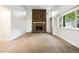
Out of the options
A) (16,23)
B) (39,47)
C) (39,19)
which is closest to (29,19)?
(39,19)

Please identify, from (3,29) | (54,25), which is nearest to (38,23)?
(54,25)

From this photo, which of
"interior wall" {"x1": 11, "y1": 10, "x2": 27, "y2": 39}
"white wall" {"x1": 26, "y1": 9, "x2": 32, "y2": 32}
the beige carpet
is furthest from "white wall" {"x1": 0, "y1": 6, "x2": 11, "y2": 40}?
"white wall" {"x1": 26, "y1": 9, "x2": 32, "y2": 32}

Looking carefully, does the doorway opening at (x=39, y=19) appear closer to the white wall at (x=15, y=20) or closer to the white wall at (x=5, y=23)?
the white wall at (x=15, y=20)

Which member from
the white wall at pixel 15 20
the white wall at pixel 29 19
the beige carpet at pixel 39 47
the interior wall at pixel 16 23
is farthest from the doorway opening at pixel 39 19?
the beige carpet at pixel 39 47

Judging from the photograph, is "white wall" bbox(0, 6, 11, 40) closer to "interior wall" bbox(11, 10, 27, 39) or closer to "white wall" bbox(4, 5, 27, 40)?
"white wall" bbox(4, 5, 27, 40)

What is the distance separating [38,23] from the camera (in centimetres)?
1719

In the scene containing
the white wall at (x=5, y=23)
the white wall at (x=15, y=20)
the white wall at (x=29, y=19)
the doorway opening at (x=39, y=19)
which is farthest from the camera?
the doorway opening at (x=39, y=19)

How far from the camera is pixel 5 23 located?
26.0 feet

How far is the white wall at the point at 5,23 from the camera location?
25.6ft

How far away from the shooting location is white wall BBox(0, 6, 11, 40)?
7.80 meters
